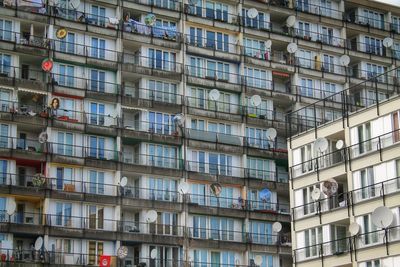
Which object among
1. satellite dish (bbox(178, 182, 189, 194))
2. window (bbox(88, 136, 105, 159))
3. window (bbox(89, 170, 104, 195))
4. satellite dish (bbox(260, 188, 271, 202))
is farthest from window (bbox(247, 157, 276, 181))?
window (bbox(89, 170, 104, 195))

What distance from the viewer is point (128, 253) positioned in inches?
3445

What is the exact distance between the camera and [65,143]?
87250 millimetres

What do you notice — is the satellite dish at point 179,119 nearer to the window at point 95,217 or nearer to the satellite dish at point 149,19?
the satellite dish at point 149,19

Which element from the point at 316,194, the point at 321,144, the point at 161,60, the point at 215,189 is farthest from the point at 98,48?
the point at 316,194

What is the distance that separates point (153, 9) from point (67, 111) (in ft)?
48.6

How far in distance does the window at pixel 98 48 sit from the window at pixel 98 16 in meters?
1.80

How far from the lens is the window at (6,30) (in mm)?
87688

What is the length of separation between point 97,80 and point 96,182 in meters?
10.2

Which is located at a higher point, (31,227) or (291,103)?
(291,103)

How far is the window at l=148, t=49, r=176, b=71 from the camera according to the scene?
94.5 meters

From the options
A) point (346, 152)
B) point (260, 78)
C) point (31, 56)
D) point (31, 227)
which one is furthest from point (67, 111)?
point (346, 152)

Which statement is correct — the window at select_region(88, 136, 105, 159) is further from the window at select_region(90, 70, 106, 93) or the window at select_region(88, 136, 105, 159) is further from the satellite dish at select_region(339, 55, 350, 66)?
the satellite dish at select_region(339, 55, 350, 66)

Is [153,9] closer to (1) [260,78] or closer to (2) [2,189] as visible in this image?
(1) [260,78]

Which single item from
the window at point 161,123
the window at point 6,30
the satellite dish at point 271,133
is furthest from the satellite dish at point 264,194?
the window at point 6,30
